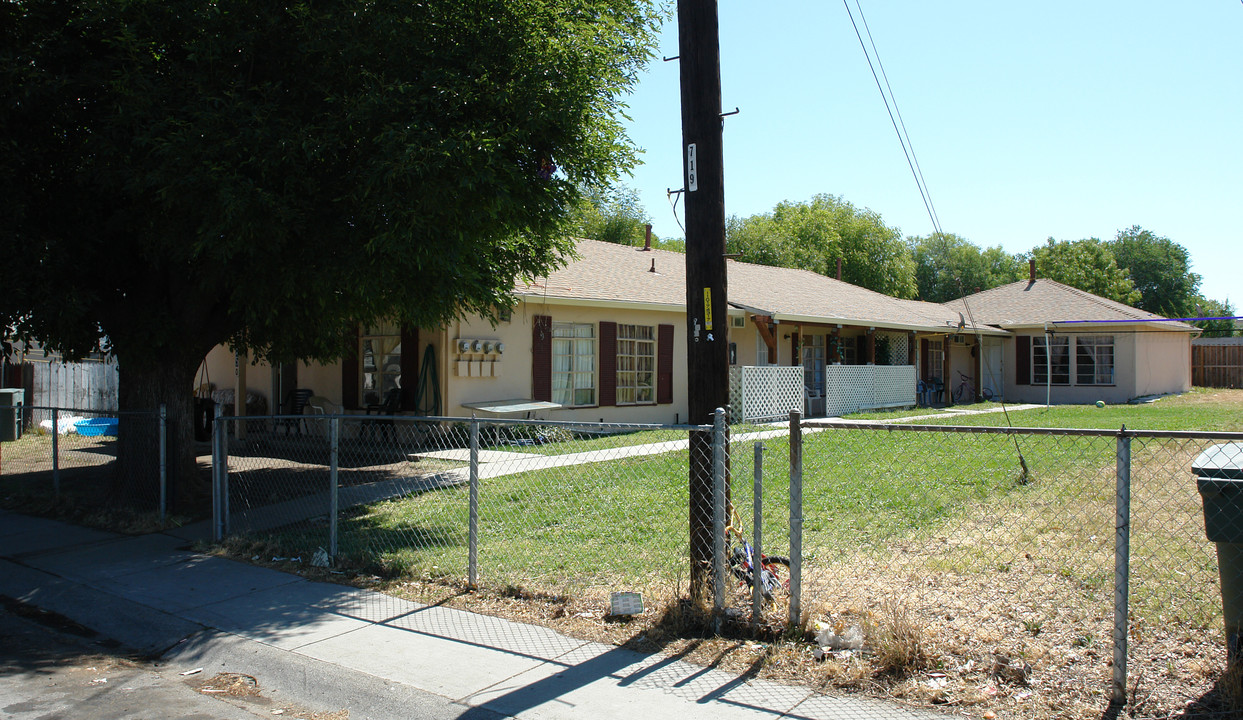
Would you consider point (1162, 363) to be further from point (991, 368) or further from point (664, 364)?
point (664, 364)

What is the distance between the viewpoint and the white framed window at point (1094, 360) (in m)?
26.0

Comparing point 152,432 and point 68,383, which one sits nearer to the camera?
point 152,432

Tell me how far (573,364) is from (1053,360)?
730 inches

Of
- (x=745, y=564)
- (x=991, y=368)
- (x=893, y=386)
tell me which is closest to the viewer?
→ (x=745, y=564)

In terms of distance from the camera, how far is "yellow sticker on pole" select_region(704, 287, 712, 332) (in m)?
5.64

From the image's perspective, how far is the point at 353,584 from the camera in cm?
684

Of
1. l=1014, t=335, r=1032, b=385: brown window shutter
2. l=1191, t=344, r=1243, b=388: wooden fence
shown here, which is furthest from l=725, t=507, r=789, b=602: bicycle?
l=1191, t=344, r=1243, b=388: wooden fence

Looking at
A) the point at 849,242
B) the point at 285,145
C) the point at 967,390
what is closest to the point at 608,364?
the point at 285,145

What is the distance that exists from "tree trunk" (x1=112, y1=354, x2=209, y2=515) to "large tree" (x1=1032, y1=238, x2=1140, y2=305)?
55.7m

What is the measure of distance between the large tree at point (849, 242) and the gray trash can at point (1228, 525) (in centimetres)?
4888

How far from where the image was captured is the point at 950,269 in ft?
226

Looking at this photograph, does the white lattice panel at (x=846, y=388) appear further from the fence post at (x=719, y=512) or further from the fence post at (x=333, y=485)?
the fence post at (x=719, y=512)

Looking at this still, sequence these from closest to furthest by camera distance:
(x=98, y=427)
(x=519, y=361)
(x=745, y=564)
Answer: (x=745, y=564) < (x=519, y=361) < (x=98, y=427)

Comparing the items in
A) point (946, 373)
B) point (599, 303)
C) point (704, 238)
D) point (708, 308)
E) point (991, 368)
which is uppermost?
point (599, 303)
